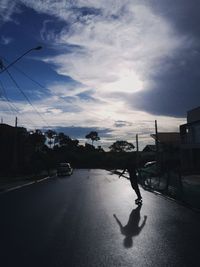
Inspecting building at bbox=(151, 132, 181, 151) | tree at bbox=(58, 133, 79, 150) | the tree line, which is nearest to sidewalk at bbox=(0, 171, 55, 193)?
the tree line

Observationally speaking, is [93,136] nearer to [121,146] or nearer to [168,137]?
[121,146]

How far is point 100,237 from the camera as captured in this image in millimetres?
9805

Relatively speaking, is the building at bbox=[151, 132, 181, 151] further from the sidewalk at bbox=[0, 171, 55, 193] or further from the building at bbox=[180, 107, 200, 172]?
the sidewalk at bbox=[0, 171, 55, 193]

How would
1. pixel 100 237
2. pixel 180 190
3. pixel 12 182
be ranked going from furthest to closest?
pixel 12 182
pixel 180 190
pixel 100 237

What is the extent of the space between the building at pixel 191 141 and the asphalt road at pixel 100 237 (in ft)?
125

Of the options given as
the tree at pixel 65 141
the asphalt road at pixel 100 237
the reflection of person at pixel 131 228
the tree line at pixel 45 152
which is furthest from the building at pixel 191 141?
the tree at pixel 65 141

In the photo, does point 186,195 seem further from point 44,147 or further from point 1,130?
point 44,147

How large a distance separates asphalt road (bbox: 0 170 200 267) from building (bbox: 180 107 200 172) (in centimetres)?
3798

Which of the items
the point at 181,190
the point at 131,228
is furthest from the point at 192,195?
the point at 131,228

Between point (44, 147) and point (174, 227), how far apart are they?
11725 centimetres

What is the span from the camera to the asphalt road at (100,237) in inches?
298

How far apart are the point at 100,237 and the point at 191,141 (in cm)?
4627

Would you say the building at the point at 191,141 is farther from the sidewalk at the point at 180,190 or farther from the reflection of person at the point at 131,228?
the reflection of person at the point at 131,228

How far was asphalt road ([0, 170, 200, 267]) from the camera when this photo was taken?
24.9ft
